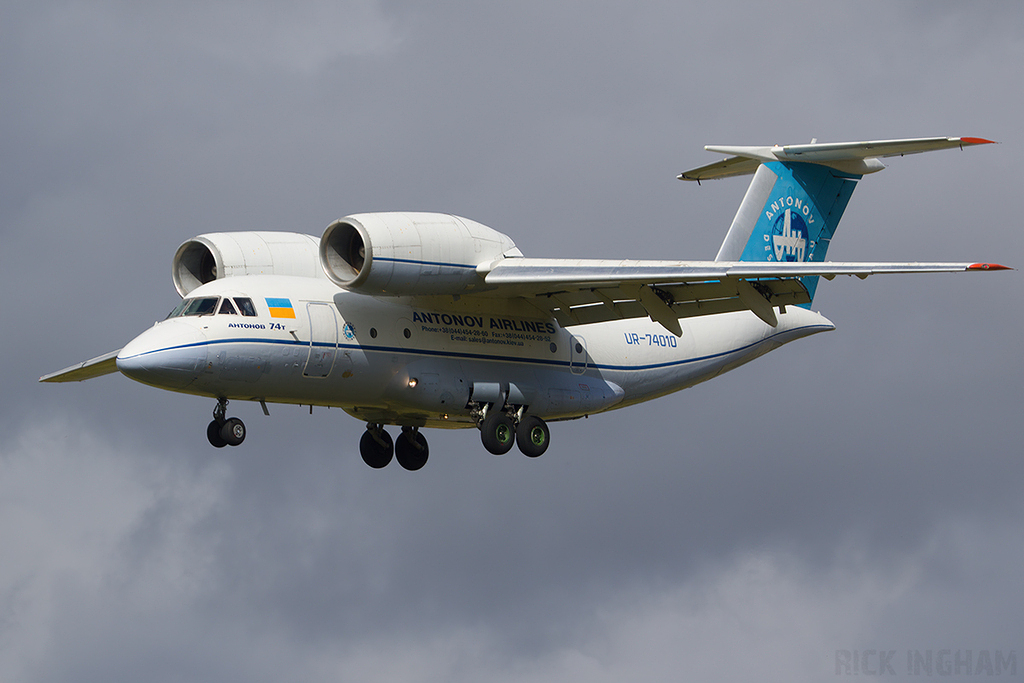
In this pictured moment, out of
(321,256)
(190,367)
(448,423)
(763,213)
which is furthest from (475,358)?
(763,213)

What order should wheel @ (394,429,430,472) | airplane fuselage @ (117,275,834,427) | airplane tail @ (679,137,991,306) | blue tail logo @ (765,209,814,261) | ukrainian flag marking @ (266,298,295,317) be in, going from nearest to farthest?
airplane fuselage @ (117,275,834,427) < ukrainian flag marking @ (266,298,295,317) < wheel @ (394,429,430,472) < airplane tail @ (679,137,991,306) < blue tail logo @ (765,209,814,261)

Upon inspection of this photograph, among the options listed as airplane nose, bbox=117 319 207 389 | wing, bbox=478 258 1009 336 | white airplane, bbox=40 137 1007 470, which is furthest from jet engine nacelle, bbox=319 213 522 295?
airplane nose, bbox=117 319 207 389

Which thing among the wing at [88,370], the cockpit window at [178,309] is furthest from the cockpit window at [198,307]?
the wing at [88,370]

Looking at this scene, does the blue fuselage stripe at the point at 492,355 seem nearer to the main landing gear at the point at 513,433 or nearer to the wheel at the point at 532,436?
the main landing gear at the point at 513,433

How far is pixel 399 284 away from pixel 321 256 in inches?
44.9

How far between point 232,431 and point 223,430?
11 centimetres

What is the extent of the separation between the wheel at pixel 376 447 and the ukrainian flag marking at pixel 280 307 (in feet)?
12.3

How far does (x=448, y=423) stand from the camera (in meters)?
21.2

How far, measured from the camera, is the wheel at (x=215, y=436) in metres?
18.7

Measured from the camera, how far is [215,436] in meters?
18.7

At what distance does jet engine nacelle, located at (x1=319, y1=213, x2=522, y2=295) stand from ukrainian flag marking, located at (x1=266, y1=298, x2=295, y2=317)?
0.71 meters

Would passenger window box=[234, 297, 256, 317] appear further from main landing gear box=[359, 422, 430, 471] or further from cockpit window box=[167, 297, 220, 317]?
main landing gear box=[359, 422, 430, 471]

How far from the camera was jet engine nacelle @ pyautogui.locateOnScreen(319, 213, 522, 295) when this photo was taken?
18.8m

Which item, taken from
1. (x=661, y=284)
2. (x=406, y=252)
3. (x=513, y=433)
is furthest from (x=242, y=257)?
(x=661, y=284)
